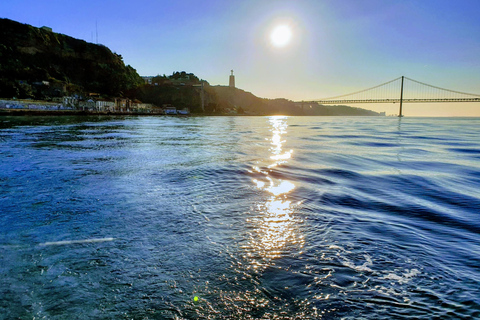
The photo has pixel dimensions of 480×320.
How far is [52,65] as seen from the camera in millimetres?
93125

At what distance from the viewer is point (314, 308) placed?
196cm

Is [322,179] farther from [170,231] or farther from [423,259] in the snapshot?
[170,231]

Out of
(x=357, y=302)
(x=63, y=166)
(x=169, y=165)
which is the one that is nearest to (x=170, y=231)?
(x=357, y=302)

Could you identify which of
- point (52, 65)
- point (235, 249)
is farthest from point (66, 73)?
point (235, 249)

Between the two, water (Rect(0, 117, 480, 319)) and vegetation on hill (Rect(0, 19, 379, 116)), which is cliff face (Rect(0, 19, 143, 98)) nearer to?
vegetation on hill (Rect(0, 19, 379, 116))

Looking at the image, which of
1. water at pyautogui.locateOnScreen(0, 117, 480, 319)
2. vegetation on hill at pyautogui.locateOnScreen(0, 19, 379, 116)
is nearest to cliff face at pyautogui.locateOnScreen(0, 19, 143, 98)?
vegetation on hill at pyautogui.locateOnScreen(0, 19, 379, 116)

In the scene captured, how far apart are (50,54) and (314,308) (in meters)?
121

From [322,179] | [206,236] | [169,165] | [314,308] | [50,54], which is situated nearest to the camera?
[314,308]

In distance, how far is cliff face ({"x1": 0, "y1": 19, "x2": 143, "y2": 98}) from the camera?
75038mm

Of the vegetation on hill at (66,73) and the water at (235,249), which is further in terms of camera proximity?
the vegetation on hill at (66,73)

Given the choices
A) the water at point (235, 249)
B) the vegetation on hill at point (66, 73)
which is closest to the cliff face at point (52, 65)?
the vegetation on hill at point (66, 73)

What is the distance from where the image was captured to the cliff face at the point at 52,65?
246 feet

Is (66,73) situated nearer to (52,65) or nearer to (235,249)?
(52,65)

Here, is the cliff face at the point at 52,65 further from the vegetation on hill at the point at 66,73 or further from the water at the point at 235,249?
the water at the point at 235,249
